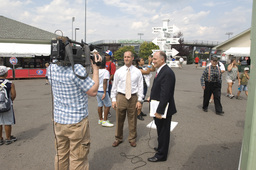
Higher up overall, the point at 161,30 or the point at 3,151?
the point at 161,30

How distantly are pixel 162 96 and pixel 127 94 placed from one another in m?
0.92

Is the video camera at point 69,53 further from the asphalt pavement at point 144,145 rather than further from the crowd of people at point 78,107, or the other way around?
the asphalt pavement at point 144,145

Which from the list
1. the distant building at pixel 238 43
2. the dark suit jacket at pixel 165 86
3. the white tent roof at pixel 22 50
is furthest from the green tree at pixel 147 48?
the dark suit jacket at pixel 165 86

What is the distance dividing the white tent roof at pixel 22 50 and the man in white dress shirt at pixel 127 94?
1582cm

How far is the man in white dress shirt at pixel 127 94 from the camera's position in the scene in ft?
12.8

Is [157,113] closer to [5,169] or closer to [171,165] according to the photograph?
[171,165]

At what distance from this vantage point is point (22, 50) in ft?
56.7

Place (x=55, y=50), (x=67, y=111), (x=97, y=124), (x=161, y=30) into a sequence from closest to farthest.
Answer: (x=55, y=50) < (x=67, y=111) < (x=97, y=124) < (x=161, y=30)

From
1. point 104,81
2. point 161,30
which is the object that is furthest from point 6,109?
point 161,30

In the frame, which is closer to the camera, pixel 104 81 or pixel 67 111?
pixel 67 111

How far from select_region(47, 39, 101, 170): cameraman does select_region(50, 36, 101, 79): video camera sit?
3.2 inches

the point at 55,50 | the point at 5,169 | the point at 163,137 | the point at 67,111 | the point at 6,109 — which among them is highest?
the point at 55,50

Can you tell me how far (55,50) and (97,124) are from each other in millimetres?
3569

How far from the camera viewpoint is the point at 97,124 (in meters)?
5.36
